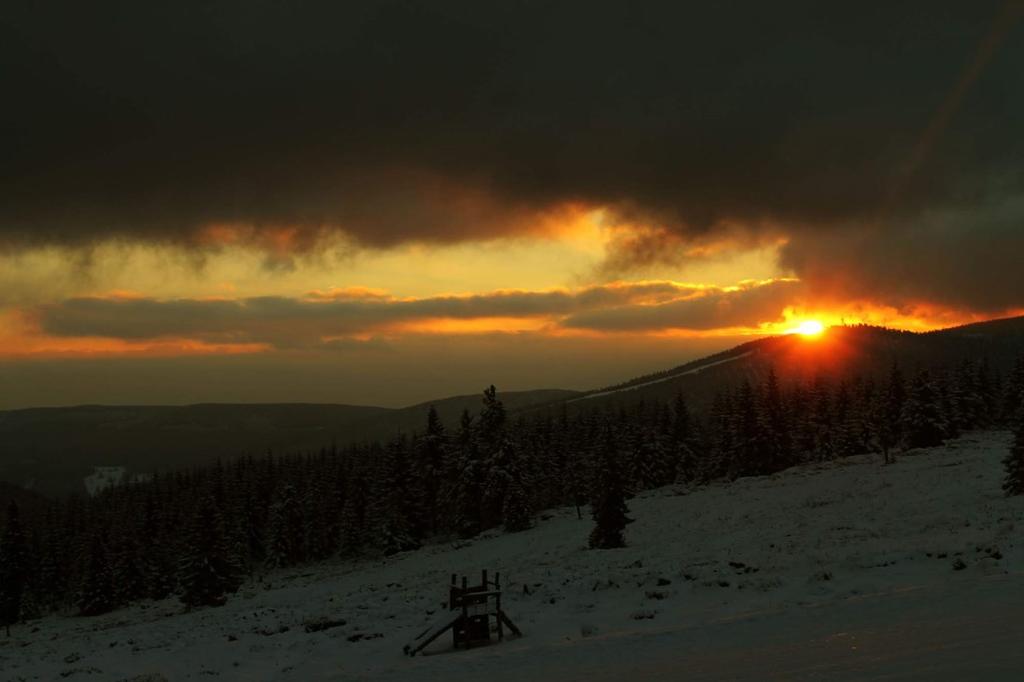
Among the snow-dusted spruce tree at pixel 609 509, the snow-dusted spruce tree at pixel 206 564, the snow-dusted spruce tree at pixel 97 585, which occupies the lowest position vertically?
Result: the snow-dusted spruce tree at pixel 97 585

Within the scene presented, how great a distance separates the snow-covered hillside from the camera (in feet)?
37.9

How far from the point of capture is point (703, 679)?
10852 mm

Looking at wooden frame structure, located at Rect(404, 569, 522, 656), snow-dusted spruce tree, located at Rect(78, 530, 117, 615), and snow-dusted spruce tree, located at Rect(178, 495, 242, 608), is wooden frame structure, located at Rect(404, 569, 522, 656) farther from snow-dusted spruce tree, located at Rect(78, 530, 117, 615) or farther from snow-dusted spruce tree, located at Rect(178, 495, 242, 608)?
snow-dusted spruce tree, located at Rect(78, 530, 117, 615)

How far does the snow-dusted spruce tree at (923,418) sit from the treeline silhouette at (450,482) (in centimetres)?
13

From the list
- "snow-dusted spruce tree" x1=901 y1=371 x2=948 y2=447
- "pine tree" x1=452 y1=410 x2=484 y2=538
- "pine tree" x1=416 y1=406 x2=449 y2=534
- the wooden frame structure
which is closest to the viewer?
the wooden frame structure

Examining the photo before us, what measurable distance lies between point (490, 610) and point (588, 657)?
14.4ft

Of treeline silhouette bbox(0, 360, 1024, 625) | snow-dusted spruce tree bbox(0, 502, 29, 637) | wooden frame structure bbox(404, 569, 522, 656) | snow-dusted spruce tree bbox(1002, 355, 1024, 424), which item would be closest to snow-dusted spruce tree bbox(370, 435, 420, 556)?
treeline silhouette bbox(0, 360, 1024, 625)

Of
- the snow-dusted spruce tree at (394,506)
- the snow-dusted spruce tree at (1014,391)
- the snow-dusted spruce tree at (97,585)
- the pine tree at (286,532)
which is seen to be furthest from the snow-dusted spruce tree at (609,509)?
the snow-dusted spruce tree at (1014,391)

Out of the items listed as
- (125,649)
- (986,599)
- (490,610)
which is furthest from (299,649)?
(986,599)

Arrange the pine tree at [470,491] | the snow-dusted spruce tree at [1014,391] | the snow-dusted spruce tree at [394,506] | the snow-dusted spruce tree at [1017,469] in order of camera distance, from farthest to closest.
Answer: the snow-dusted spruce tree at [1014,391] < the snow-dusted spruce tree at [394,506] < the pine tree at [470,491] < the snow-dusted spruce tree at [1017,469]

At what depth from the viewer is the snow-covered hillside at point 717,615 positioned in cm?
1155

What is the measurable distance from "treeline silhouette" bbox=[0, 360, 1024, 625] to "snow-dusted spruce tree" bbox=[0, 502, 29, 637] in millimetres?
135

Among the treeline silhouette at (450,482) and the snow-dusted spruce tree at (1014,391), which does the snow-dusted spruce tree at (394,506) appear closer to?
the treeline silhouette at (450,482)

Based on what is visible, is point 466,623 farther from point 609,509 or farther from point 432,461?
point 432,461
